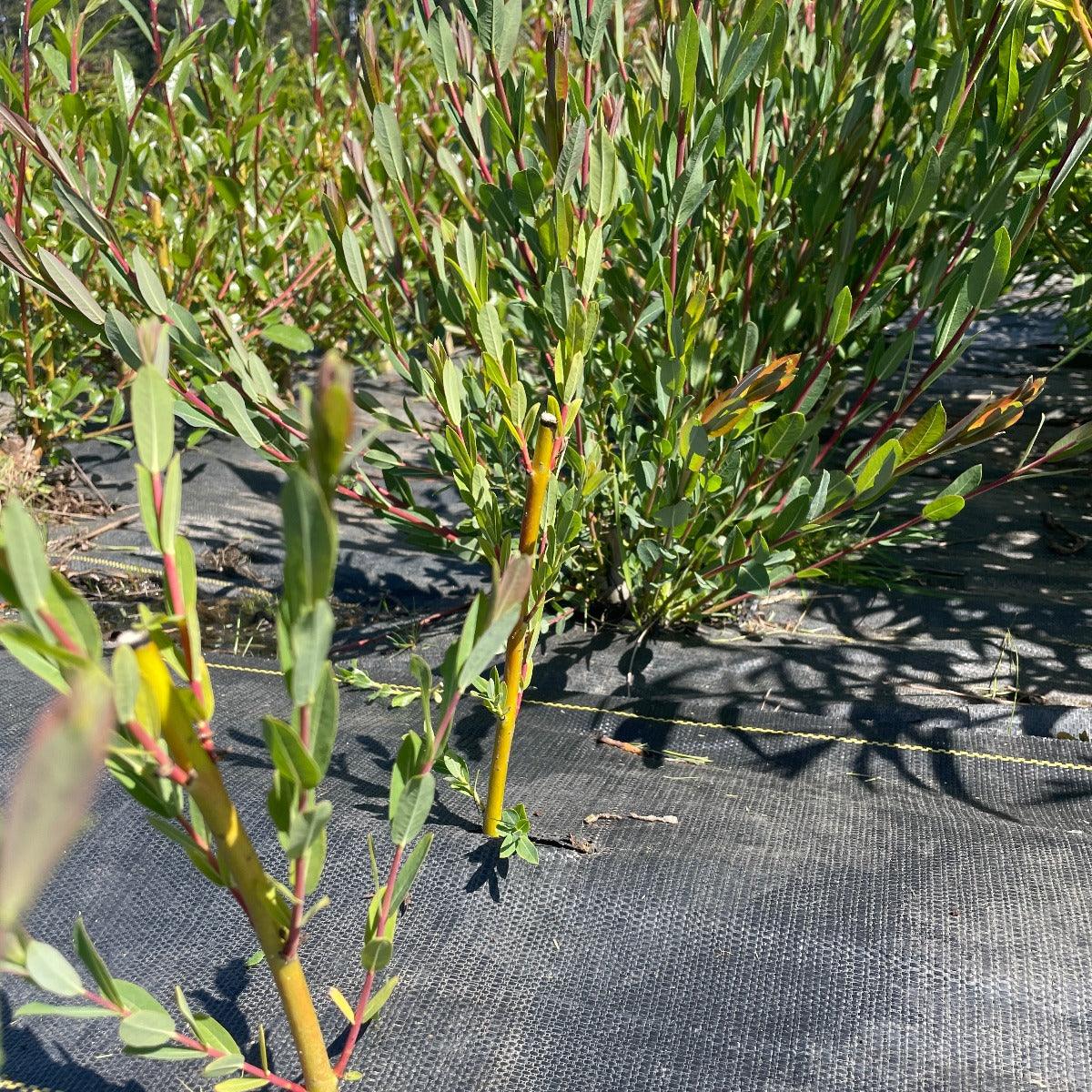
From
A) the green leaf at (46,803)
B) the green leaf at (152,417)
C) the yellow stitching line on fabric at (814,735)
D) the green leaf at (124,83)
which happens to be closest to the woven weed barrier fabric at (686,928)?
the yellow stitching line on fabric at (814,735)

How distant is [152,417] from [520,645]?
552 millimetres

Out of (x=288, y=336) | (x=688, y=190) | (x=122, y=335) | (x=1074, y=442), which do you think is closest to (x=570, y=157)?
(x=688, y=190)

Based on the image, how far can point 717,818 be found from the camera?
3.99 feet

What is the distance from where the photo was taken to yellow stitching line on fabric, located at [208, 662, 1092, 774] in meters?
1.31

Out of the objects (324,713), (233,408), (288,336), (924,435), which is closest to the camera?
(324,713)

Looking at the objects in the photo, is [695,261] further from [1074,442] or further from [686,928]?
[686,928]

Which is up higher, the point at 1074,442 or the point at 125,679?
the point at 125,679

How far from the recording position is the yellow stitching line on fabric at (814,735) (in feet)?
4.31

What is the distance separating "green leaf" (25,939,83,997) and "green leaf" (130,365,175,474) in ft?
0.92

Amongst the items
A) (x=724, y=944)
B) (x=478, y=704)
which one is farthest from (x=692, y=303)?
(x=724, y=944)

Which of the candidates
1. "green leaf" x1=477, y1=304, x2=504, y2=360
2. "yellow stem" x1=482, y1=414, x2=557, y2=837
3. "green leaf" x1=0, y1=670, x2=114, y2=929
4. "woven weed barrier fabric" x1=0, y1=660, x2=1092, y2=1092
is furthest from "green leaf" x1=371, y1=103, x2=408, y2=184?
"green leaf" x1=0, y1=670, x2=114, y2=929

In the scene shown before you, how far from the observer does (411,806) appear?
70 centimetres

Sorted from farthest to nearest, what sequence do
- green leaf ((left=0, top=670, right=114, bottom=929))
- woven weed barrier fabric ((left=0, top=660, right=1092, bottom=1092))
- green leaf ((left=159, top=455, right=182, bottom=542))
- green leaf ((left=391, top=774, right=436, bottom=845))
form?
woven weed barrier fabric ((left=0, top=660, right=1092, bottom=1092)) < green leaf ((left=391, top=774, right=436, bottom=845)) < green leaf ((left=159, top=455, right=182, bottom=542)) < green leaf ((left=0, top=670, right=114, bottom=929))

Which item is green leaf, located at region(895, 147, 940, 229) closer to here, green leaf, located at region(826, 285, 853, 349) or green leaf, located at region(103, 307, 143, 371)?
green leaf, located at region(826, 285, 853, 349)
